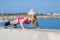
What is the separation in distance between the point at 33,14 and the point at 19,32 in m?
1.35

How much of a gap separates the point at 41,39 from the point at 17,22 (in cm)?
291

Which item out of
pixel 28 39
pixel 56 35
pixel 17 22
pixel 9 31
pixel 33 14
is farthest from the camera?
pixel 17 22

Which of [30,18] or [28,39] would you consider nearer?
[28,39]

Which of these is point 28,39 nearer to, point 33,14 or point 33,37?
point 33,37

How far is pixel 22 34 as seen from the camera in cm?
814

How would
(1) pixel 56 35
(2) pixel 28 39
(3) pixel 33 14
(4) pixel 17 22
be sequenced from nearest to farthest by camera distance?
1. (1) pixel 56 35
2. (2) pixel 28 39
3. (3) pixel 33 14
4. (4) pixel 17 22

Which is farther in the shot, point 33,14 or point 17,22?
point 17,22

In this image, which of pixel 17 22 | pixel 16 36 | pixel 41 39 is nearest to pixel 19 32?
pixel 16 36

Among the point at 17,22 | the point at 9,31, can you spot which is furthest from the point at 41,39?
the point at 17,22

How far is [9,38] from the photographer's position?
330 inches

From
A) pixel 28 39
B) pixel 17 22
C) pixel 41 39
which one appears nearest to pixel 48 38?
pixel 41 39

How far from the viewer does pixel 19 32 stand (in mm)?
8250

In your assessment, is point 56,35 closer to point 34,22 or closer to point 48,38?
point 48,38

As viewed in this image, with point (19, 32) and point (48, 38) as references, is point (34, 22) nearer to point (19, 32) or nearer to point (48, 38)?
point (19, 32)
